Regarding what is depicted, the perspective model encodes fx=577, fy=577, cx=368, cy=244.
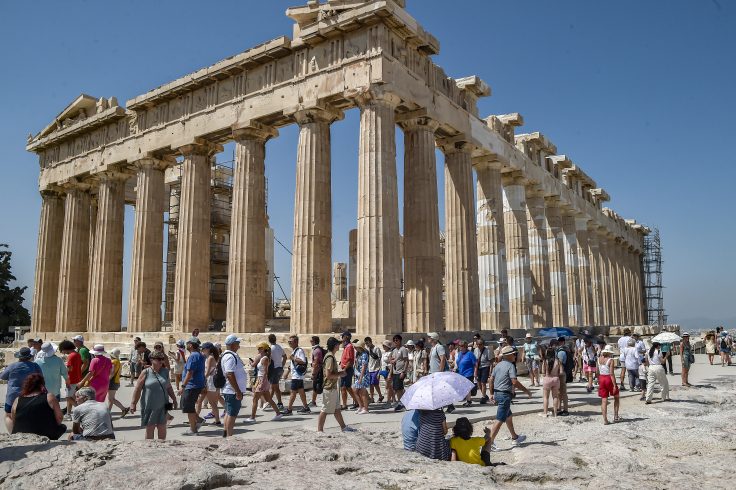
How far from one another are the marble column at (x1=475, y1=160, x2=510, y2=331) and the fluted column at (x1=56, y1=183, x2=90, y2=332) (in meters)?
21.8

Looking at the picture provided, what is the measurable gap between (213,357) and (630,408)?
10.2 meters

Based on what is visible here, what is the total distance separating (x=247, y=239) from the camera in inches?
917

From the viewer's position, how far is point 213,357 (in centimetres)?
1123

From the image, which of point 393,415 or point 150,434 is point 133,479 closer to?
point 150,434

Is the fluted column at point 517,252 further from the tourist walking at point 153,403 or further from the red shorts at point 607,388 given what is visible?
the tourist walking at point 153,403

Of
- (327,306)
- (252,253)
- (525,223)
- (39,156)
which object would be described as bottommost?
(327,306)

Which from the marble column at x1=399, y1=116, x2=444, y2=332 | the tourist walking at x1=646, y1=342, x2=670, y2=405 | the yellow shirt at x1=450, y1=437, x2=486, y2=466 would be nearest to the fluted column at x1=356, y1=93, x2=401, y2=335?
the marble column at x1=399, y1=116, x2=444, y2=332

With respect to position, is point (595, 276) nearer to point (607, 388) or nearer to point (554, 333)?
point (554, 333)

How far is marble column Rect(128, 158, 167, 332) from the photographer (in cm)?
2688

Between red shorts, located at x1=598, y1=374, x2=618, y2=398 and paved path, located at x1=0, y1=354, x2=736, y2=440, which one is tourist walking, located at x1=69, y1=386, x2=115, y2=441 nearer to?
paved path, located at x1=0, y1=354, x2=736, y2=440

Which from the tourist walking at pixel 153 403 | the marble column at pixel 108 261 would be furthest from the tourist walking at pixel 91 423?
the marble column at pixel 108 261

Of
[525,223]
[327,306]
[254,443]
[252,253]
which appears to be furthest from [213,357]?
[525,223]

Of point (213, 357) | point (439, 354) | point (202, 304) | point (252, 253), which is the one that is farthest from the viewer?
point (202, 304)

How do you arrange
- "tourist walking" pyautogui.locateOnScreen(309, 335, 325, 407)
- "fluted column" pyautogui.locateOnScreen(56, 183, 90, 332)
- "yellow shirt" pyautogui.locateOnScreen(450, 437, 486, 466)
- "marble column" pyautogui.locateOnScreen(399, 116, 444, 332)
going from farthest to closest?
1. "fluted column" pyautogui.locateOnScreen(56, 183, 90, 332)
2. "marble column" pyautogui.locateOnScreen(399, 116, 444, 332)
3. "tourist walking" pyautogui.locateOnScreen(309, 335, 325, 407)
4. "yellow shirt" pyautogui.locateOnScreen(450, 437, 486, 466)
